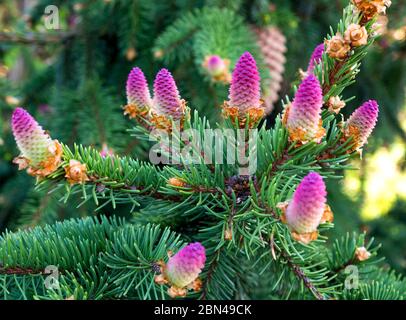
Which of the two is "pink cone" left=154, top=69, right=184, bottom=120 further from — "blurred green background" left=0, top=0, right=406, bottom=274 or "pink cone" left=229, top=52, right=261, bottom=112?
"blurred green background" left=0, top=0, right=406, bottom=274

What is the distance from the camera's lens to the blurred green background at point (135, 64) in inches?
41.3

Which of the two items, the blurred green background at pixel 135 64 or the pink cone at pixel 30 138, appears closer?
the pink cone at pixel 30 138

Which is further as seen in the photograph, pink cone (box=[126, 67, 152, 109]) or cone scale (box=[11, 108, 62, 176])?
pink cone (box=[126, 67, 152, 109])

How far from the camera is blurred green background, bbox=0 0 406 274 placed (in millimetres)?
1049

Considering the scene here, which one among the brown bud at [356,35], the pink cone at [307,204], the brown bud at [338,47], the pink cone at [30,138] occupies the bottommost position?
the pink cone at [307,204]

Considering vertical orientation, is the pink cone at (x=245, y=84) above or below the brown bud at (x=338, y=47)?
below

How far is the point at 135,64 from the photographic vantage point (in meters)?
1.20

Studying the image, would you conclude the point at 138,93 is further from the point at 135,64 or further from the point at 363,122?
the point at 135,64

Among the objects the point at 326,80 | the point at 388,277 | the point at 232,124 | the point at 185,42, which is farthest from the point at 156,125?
the point at 185,42

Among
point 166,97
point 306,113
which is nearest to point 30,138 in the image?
point 166,97

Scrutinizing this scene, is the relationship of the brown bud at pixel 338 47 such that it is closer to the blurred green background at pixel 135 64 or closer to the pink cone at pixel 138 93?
the pink cone at pixel 138 93

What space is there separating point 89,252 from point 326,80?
32cm

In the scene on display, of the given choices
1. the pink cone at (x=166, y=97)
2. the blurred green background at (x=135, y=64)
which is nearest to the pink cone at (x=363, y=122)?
the pink cone at (x=166, y=97)

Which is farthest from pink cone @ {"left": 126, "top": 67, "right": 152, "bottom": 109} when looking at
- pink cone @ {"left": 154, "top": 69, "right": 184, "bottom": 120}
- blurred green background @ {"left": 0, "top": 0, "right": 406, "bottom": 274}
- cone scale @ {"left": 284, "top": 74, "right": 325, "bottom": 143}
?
blurred green background @ {"left": 0, "top": 0, "right": 406, "bottom": 274}
